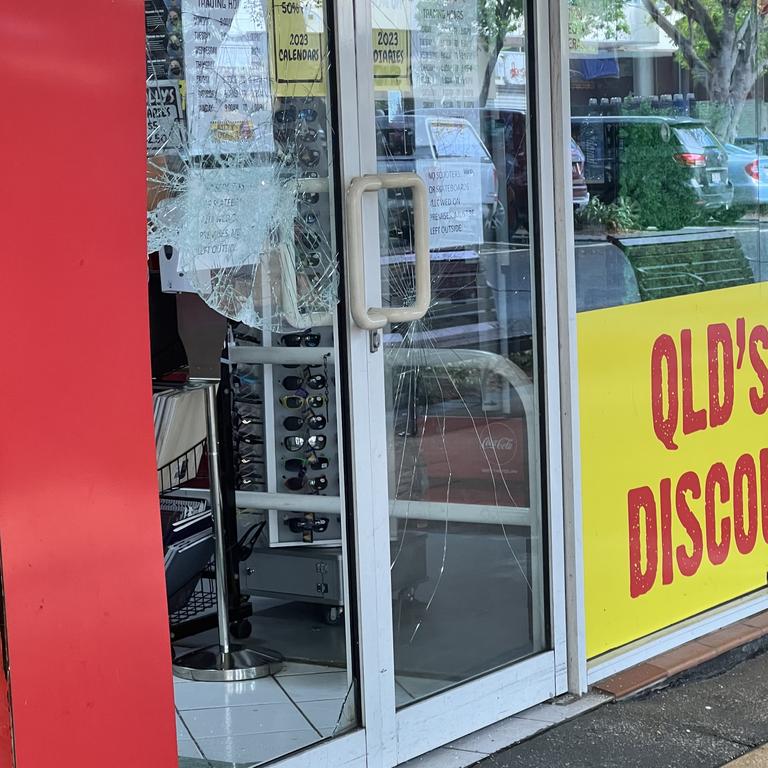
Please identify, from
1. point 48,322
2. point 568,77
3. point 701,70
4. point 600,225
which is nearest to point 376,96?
point 568,77

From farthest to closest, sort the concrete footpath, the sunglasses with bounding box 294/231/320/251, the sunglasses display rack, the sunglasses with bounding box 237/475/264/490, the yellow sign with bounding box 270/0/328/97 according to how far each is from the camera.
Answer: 1. the sunglasses with bounding box 237/475/264/490
2. the sunglasses display rack
3. the concrete footpath
4. the sunglasses with bounding box 294/231/320/251
5. the yellow sign with bounding box 270/0/328/97

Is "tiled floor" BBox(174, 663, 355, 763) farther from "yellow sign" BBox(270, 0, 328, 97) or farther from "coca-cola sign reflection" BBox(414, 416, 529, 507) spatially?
"yellow sign" BBox(270, 0, 328, 97)

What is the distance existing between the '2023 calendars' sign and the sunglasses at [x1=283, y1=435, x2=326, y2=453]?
0.81 m

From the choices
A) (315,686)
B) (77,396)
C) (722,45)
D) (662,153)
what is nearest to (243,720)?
(315,686)

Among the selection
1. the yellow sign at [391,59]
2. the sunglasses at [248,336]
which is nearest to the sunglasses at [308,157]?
the yellow sign at [391,59]

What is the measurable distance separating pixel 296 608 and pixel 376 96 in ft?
6.75

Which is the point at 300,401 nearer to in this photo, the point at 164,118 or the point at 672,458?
the point at 672,458

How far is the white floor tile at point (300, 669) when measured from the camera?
3.82 m

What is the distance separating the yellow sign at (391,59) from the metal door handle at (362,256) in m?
0.26

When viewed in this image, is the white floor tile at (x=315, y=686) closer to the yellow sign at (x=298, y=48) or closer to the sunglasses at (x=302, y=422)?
the sunglasses at (x=302, y=422)

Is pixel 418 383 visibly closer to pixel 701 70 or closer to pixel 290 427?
pixel 290 427

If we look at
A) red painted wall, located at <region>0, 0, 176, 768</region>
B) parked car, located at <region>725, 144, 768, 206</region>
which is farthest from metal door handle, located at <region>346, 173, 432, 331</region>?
parked car, located at <region>725, 144, 768, 206</region>

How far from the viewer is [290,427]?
4160 millimetres

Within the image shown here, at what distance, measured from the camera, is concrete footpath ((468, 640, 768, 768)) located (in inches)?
134
